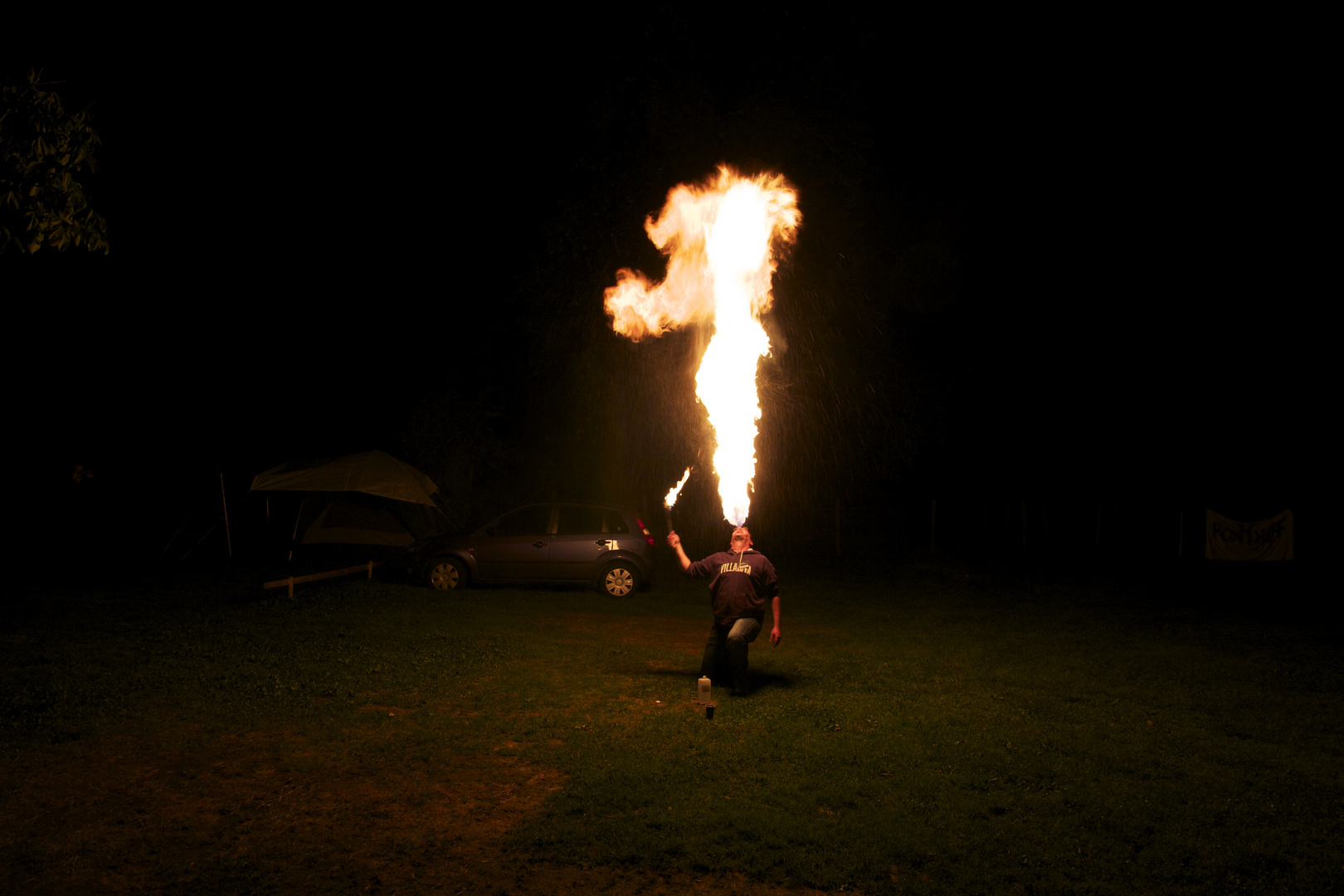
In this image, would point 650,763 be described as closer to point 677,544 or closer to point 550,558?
point 677,544

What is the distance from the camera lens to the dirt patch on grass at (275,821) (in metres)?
4.55

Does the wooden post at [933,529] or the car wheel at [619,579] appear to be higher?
the wooden post at [933,529]

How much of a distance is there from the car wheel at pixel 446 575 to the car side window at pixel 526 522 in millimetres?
880

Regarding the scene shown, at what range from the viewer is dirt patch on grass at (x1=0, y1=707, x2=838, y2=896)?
4547 millimetres

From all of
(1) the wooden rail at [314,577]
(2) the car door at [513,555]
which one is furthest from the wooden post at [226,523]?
(2) the car door at [513,555]

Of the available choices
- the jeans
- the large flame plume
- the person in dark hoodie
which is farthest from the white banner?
the jeans

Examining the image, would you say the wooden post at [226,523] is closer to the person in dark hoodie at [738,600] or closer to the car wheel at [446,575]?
the car wheel at [446,575]

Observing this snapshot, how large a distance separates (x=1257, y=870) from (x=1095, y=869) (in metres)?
0.88

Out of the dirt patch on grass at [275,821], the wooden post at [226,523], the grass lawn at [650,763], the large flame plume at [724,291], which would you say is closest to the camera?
the dirt patch on grass at [275,821]

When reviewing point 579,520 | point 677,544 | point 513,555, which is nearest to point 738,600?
point 677,544

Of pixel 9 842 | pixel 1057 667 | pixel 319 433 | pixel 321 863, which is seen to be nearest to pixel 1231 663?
pixel 1057 667

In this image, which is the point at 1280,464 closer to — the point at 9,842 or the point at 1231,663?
the point at 1231,663

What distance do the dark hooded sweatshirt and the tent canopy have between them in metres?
11.7

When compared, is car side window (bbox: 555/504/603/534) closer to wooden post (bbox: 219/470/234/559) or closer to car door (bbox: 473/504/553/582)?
car door (bbox: 473/504/553/582)
